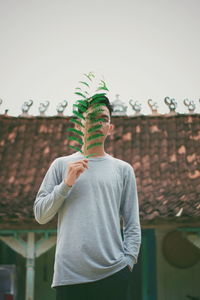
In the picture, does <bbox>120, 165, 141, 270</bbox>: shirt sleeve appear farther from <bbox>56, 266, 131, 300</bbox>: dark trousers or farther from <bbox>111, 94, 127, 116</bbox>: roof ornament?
<bbox>111, 94, 127, 116</bbox>: roof ornament

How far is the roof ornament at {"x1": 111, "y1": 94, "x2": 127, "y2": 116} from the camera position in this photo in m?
11.3

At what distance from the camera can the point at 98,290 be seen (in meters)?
1.80

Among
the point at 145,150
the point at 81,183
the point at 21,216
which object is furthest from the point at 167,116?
the point at 81,183

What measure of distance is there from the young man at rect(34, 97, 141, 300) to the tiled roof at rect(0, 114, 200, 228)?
20.4ft

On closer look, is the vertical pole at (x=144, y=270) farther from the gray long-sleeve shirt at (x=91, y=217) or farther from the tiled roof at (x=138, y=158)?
the gray long-sleeve shirt at (x=91, y=217)

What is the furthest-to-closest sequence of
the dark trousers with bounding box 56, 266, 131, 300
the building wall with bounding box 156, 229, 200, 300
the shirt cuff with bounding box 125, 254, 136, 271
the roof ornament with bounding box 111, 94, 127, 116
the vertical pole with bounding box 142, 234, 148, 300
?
the roof ornament with bounding box 111, 94, 127, 116 → the building wall with bounding box 156, 229, 200, 300 → the vertical pole with bounding box 142, 234, 148, 300 → the shirt cuff with bounding box 125, 254, 136, 271 → the dark trousers with bounding box 56, 266, 131, 300

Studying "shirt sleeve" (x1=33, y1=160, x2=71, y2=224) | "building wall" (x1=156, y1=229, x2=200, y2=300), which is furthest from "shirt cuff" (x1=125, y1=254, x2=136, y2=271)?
"building wall" (x1=156, y1=229, x2=200, y2=300)

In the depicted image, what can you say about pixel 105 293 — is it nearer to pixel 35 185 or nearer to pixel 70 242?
pixel 70 242

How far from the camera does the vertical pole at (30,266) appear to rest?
338 inches

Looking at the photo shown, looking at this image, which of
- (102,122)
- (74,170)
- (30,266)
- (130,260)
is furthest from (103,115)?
(30,266)

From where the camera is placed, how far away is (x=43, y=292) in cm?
1022

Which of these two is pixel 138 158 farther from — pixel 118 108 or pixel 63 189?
pixel 63 189

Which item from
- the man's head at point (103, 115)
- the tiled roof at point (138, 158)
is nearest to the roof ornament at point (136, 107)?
the tiled roof at point (138, 158)

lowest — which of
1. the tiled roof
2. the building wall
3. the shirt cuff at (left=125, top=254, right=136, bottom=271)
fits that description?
the building wall
